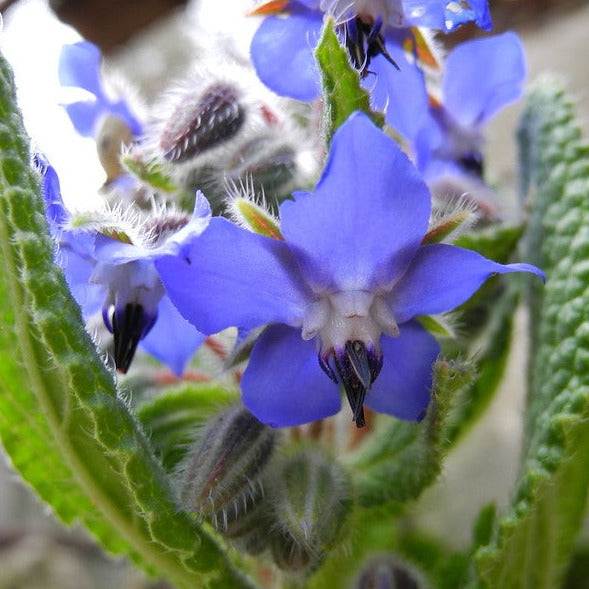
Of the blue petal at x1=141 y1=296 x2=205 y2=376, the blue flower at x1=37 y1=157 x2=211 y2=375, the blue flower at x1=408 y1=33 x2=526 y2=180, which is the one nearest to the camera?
the blue flower at x1=37 y1=157 x2=211 y2=375

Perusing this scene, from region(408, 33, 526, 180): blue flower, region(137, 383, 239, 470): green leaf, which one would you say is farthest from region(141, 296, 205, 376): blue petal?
region(408, 33, 526, 180): blue flower

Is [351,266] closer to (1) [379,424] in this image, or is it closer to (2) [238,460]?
(2) [238,460]

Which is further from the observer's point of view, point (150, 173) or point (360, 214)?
point (150, 173)

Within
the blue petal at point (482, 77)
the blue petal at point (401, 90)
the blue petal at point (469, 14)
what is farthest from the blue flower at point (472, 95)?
the blue petal at point (469, 14)

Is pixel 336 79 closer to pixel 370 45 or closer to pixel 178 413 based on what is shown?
A: pixel 370 45

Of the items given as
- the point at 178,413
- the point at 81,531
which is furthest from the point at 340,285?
the point at 81,531

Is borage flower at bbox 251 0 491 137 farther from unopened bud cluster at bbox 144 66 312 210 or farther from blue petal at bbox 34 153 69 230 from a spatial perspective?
blue petal at bbox 34 153 69 230
